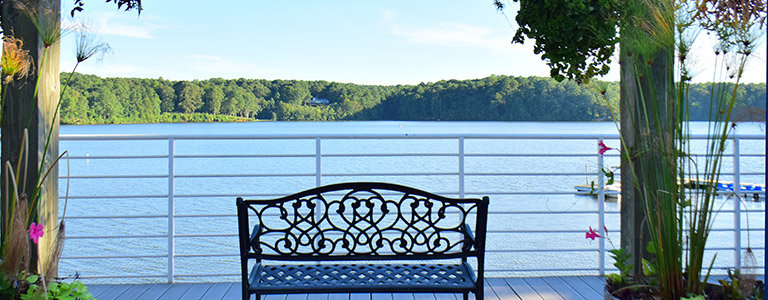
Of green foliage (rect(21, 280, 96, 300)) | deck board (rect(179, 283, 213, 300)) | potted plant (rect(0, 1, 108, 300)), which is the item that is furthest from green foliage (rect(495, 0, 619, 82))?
deck board (rect(179, 283, 213, 300))

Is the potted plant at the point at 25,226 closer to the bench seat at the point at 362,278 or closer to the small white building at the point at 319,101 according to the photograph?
the bench seat at the point at 362,278

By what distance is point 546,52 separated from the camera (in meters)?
2.12

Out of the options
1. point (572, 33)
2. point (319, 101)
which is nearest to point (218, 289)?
point (572, 33)

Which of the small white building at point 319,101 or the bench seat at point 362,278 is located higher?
the small white building at point 319,101

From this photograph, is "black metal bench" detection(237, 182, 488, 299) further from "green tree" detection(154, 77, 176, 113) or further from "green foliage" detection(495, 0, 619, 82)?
"green tree" detection(154, 77, 176, 113)

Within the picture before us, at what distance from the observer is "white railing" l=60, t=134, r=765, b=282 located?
10.4ft

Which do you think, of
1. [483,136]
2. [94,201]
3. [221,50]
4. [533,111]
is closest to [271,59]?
[221,50]

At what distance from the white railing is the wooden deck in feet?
0.24

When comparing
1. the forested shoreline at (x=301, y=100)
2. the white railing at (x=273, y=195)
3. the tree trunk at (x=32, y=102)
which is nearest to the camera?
the tree trunk at (x=32, y=102)

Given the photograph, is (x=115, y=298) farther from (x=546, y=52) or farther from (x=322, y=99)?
(x=322, y=99)

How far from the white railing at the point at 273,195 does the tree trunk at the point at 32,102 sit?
186 millimetres

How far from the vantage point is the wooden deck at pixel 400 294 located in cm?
286

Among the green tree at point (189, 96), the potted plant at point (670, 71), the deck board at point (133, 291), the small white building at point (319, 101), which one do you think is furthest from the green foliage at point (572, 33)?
the small white building at point (319, 101)

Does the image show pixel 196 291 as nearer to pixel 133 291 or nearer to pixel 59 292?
pixel 133 291
